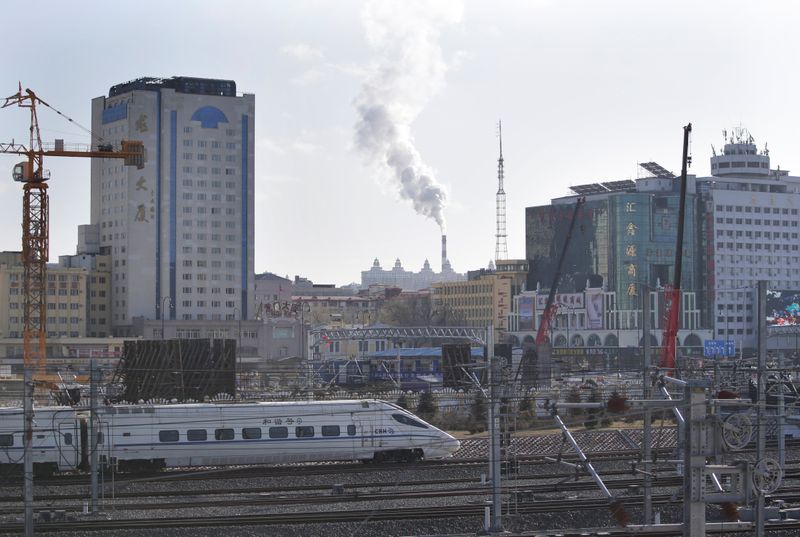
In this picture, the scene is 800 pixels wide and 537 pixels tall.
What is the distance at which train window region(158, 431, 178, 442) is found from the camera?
36.3 m

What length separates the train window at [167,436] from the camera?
119 ft

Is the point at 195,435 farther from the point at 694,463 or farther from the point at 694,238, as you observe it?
the point at 694,238

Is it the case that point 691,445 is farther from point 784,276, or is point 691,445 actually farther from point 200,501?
point 784,276

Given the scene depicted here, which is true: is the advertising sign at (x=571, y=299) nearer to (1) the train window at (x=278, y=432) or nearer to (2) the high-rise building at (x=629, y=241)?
(2) the high-rise building at (x=629, y=241)

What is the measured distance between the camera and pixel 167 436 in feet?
119

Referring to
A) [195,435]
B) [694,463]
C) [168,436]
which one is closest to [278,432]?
[195,435]

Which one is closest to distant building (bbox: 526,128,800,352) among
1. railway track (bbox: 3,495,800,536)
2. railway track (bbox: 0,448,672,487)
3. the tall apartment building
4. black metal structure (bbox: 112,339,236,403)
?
the tall apartment building

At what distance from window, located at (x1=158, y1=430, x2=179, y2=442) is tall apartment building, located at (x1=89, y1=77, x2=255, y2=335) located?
3500 inches

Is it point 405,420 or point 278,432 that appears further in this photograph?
point 405,420

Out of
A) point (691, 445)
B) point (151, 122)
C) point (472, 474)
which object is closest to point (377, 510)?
point (472, 474)

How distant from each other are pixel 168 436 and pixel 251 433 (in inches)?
91.0

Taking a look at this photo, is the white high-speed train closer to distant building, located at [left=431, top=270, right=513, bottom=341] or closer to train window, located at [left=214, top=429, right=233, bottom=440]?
train window, located at [left=214, top=429, right=233, bottom=440]

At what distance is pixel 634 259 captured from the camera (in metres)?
142

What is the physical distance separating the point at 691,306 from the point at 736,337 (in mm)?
6260
